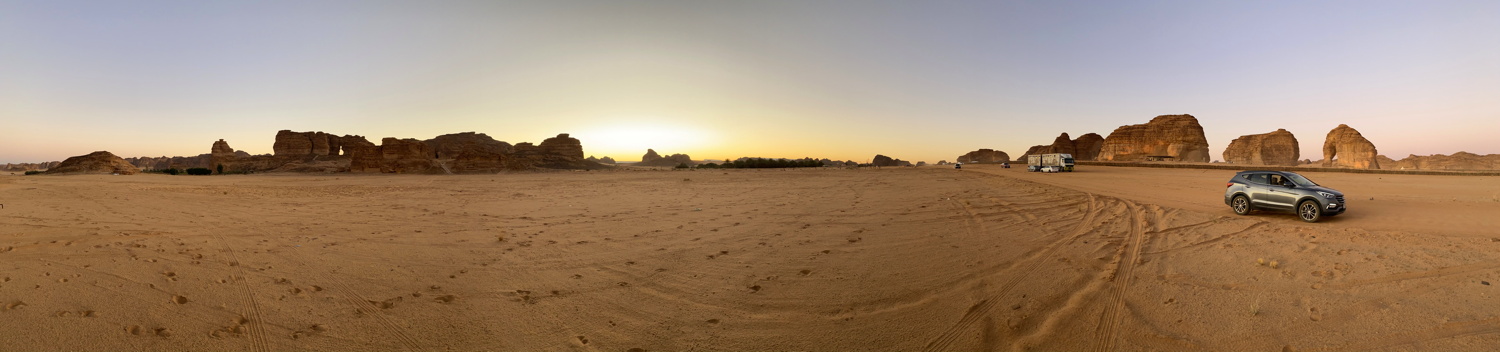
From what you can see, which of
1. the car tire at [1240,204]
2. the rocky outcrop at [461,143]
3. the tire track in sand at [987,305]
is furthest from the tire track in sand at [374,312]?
the rocky outcrop at [461,143]

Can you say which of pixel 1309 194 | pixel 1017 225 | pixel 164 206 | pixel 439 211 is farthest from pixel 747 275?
pixel 164 206

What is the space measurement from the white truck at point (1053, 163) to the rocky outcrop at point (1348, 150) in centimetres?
5346

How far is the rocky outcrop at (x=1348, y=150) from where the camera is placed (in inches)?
2788

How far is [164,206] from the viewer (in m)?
14.0

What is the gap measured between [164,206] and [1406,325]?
25.0 metres

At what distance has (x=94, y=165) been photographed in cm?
4128

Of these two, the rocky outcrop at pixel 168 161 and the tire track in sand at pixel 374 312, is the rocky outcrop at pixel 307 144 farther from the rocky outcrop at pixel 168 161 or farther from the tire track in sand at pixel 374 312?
the tire track in sand at pixel 374 312

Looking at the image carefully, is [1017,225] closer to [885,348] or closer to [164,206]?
[885,348]

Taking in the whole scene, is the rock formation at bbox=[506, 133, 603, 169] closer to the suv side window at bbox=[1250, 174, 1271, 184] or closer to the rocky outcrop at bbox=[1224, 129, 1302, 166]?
the suv side window at bbox=[1250, 174, 1271, 184]

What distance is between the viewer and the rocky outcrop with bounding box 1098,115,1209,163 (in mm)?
97562

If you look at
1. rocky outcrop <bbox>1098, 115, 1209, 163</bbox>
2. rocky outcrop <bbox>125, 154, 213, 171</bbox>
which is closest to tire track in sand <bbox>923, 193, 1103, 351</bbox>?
rocky outcrop <bbox>1098, 115, 1209, 163</bbox>

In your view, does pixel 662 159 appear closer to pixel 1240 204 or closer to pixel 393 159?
pixel 393 159

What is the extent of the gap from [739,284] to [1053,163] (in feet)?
189

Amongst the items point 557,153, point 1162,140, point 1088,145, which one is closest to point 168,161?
point 557,153
